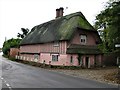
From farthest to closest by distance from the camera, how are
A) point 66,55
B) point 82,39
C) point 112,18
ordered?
1. point 82,39
2. point 66,55
3. point 112,18

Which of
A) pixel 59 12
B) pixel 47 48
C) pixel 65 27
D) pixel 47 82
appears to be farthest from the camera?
pixel 59 12

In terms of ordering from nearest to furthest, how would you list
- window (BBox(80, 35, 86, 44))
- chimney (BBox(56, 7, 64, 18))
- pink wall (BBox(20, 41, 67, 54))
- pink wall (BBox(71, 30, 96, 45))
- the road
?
the road < pink wall (BBox(20, 41, 67, 54)) < pink wall (BBox(71, 30, 96, 45)) < window (BBox(80, 35, 86, 44)) < chimney (BBox(56, 7, 64, 18))

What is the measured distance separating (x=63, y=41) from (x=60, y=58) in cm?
276

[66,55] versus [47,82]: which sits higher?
[66,55]

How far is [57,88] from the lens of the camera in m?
15.0

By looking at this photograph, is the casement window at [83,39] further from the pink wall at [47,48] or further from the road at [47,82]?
the road at [47,82]

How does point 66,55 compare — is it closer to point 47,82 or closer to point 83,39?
point 83,39

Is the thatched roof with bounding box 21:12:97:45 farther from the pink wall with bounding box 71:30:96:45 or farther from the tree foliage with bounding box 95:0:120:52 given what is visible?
the tree foliage with bounding box 95:0:120:52

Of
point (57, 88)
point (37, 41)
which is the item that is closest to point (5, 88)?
point (57, 88)

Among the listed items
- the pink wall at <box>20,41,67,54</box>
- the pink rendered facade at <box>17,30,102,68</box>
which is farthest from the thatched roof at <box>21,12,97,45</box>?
the pink rendered facade at <box>17,30,102,68</box>

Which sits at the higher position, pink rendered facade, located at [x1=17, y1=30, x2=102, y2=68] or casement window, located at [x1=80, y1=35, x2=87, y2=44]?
casement window, located at [x1=80, y1=35, x2=87, y2=44]

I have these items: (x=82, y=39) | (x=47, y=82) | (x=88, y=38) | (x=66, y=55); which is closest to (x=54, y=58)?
(x=66, y=55)

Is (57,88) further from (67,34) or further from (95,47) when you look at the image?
(95,47)

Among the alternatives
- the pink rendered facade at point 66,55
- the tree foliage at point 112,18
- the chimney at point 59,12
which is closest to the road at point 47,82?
the tree foliage at point 112,18
